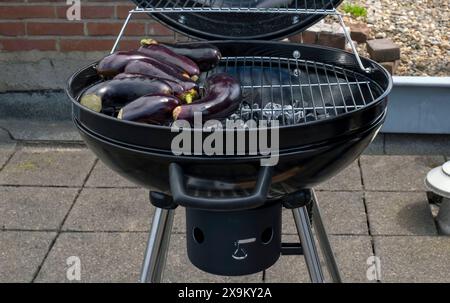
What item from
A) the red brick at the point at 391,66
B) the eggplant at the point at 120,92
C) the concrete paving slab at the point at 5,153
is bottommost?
the concrete paving slab at the point at 5,153

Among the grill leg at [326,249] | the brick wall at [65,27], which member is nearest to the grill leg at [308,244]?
the grill leg at [326,249]

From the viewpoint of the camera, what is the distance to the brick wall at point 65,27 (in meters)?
3.50

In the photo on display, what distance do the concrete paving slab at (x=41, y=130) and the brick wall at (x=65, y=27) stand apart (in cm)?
43

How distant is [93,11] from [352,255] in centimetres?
189

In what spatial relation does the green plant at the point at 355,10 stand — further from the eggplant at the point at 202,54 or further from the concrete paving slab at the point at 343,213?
the eggplant at the point at 202,54

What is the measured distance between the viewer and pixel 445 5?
4395mm

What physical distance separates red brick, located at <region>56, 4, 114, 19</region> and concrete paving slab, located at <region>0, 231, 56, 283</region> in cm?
128

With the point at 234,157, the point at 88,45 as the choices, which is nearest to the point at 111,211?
the point at 88,45

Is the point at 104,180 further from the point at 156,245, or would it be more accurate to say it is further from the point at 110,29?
the point at 156,245

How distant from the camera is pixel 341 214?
2.99 metres

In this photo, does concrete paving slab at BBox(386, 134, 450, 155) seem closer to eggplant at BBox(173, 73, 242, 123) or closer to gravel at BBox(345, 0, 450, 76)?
gravel at BBox(345, 0, 450, 76)

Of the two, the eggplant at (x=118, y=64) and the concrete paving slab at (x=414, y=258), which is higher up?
the eggplant at (x=118, y=64)
